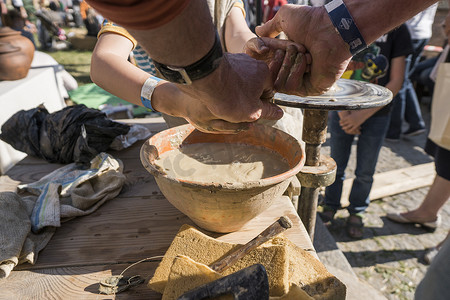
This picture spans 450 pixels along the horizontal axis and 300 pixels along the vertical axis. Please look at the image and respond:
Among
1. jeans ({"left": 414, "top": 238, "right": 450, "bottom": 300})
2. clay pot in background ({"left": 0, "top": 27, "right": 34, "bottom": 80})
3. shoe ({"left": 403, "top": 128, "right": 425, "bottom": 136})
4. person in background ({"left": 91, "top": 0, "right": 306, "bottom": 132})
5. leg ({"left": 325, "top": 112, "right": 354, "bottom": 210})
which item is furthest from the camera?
shoe ({"left": 403, "top": 128, "right": 425, "bottom": 136})

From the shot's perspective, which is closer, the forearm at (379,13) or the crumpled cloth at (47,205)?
the forearm at (379,13)

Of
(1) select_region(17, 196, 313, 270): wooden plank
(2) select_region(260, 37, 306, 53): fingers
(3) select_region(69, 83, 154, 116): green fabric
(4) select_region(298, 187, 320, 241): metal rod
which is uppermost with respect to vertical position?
(2) select_region(260, 37, 306, 53): fingers

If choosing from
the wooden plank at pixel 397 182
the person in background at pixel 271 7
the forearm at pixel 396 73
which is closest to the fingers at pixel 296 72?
the forearm at pixel 396 73

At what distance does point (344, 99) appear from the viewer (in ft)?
4.33

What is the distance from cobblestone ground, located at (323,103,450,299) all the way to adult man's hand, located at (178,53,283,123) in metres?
2.03

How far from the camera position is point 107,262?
109cm

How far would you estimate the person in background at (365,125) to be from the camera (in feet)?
7.76

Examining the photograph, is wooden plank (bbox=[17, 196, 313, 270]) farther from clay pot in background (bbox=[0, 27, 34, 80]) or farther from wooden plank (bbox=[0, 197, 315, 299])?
clay pot in background (bbox=[0, 27, 34, 80])

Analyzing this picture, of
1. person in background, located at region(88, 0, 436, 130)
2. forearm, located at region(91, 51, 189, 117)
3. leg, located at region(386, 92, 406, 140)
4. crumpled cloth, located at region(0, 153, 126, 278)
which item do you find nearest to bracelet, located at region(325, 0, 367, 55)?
person in background, located at region(88, 0, 436, 130)

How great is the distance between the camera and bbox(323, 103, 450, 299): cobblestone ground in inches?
91.1

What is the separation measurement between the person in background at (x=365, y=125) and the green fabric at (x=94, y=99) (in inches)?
112

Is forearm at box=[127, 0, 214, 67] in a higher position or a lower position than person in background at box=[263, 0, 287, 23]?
higher

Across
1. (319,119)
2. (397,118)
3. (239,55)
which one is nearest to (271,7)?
(397,118)

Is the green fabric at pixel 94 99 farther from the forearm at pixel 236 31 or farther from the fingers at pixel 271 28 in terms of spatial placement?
the fingers at pixel 271 28
